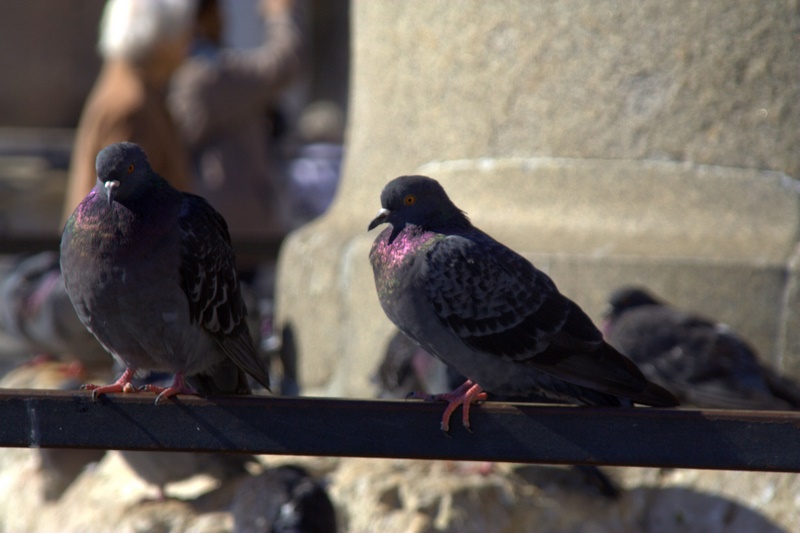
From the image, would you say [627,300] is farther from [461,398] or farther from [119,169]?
[119,169]

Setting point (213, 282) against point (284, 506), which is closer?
point (213, 282)

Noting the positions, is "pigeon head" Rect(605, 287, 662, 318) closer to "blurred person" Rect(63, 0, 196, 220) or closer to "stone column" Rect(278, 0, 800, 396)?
"stone column" Rect(278, 0, 800, 396)

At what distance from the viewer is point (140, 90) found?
5.70 metres

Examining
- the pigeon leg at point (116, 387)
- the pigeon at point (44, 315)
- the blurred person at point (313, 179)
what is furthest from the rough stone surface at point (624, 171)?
the blurred person at point (313, 179)

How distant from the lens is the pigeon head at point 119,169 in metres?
2.87

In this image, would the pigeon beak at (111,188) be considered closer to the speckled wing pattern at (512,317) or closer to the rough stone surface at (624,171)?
the speckled wing pattern at (512,317)

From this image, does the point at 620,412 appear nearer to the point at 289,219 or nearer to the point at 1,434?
the point at 1,434

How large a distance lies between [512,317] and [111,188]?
1.11 meters

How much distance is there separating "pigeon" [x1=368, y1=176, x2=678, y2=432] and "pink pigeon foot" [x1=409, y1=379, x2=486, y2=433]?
1.3 inches

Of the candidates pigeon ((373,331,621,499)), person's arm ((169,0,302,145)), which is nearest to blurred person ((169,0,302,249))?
person's arm ((169,0,302,145))

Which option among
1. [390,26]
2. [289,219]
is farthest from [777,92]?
[289,219]

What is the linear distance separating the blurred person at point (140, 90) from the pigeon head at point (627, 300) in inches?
93.5

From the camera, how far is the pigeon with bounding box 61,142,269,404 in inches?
115

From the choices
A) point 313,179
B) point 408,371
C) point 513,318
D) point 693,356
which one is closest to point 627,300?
point 693,356
